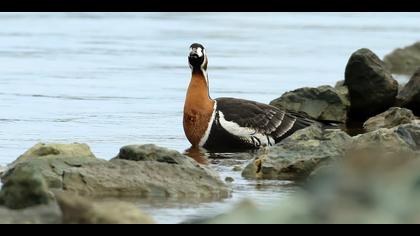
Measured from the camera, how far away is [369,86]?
17094 millimetres

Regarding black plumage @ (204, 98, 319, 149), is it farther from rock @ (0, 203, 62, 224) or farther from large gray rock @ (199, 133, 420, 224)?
large gray rock @ (199, 133, 420, 224)

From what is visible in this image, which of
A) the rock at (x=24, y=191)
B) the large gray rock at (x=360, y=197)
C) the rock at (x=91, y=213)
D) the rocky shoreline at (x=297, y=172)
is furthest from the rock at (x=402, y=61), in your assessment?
the large gray rock at (x=360, y=197)

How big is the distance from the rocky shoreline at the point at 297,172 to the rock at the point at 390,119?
15 millimetres

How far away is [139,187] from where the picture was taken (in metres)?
10.4

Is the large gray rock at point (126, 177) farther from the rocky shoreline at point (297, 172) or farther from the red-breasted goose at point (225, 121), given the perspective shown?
the red-breasted goose at point (225, 121)

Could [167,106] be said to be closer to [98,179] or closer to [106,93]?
[106,93]

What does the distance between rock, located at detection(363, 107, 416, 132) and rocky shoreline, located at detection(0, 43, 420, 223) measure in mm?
15

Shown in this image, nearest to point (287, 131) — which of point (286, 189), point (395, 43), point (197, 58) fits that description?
point (197, 58)

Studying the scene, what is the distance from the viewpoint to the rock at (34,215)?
26.2 ft

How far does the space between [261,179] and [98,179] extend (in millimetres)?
1838

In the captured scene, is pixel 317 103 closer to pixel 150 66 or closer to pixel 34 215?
pixel 150 66

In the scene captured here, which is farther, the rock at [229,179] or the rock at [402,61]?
the rock at [402,61]

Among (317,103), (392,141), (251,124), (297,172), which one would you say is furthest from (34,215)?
(317,103)

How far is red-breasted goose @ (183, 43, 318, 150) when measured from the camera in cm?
1440
